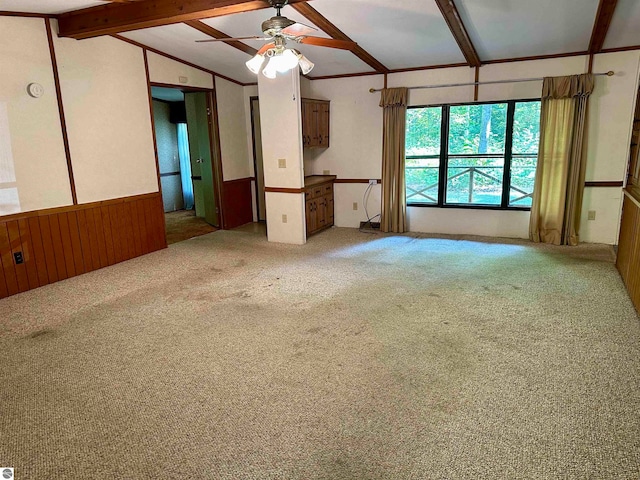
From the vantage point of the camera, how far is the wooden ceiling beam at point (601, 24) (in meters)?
3.70

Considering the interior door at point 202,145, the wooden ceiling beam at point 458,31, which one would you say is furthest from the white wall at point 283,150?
the wooden ceiling beam at point 458,31

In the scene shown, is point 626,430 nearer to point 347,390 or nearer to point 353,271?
point 347,390

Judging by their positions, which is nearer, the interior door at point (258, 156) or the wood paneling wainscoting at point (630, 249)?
the wood paneling wainscoting at point (630, 249)

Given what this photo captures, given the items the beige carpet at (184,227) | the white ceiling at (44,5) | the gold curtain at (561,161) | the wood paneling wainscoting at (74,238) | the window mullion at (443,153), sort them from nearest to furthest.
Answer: the white ceiling at (44,5)
the wood paneling wainscoting at (74,238)
the gold curtain at (561,161)
the window mullion at (443,153)
the beige carpet at (184,227)

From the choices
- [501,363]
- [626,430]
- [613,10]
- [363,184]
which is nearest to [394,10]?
[613,10]

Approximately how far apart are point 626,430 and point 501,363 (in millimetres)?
725

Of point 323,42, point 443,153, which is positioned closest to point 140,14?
point 323,42

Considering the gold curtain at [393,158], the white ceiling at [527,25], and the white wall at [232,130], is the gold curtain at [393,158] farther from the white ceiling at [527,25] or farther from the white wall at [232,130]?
the white wall at [232,130]

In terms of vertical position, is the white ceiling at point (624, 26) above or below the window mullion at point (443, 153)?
above

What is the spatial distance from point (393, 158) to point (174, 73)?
10.8 feet

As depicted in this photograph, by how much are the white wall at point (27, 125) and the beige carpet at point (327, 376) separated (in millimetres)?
1005

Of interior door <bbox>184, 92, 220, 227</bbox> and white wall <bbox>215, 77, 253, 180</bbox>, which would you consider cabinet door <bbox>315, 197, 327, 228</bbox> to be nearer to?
white wall <bbox>215, 77, 253, 180</bbox>

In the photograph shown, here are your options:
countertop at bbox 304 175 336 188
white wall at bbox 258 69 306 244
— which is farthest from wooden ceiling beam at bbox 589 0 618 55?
countertop at bbox 304 175 336 188

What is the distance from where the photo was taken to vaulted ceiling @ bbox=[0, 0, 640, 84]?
12.3 ft
